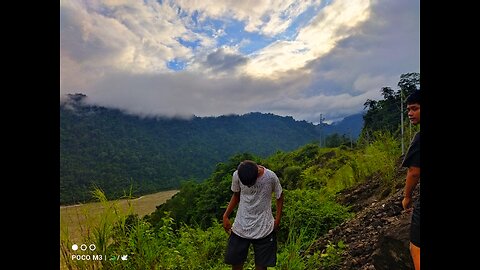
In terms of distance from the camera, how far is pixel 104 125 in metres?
3.18

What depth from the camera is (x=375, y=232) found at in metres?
3.37

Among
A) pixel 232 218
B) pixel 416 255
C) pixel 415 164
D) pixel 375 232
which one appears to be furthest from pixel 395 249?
pixel 232 218

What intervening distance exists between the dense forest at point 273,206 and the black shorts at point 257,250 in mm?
450

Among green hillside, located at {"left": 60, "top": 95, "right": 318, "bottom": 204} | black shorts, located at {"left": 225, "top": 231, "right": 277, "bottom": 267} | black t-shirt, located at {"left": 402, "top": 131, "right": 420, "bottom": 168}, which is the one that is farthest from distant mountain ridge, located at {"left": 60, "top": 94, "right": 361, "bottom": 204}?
black t-shirt, located at {"left": 402, "top": 131, "right": 420, "bottom": 168}

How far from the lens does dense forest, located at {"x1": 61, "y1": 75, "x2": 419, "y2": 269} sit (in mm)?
2770

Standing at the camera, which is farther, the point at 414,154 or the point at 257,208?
the point at 257,208

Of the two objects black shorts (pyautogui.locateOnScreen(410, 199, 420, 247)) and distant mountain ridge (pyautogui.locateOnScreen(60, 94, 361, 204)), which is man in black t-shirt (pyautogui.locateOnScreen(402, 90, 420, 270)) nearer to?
black shorts (pyautogui.locateOnScreen(410, 199, 420, 247))

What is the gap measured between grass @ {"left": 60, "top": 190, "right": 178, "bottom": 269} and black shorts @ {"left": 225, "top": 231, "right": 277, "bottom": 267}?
2.21 ft

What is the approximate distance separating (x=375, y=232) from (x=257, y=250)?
135 cm

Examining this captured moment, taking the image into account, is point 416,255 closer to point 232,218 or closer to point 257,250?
point 257,250

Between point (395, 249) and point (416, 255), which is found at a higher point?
point (416, 255)

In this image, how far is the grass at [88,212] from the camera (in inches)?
96.2

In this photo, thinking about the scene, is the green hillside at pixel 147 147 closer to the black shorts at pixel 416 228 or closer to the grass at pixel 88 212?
the grass at pixel 88 212
